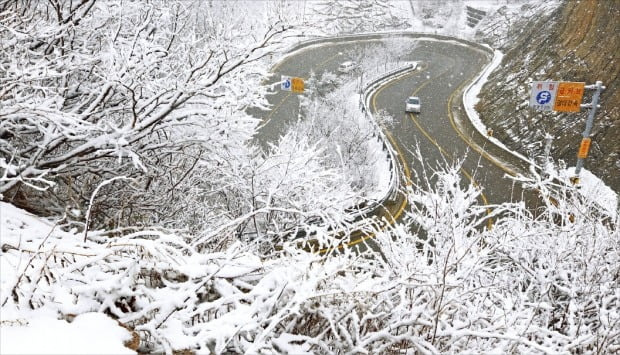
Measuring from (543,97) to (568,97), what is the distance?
74 centimetres

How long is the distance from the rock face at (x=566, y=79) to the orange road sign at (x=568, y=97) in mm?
9412

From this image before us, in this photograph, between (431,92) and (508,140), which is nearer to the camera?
(508,140)

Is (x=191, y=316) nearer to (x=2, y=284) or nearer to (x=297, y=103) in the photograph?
(x=2, y=284)

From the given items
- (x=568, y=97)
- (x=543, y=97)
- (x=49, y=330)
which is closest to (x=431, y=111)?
(x=543, y=97)

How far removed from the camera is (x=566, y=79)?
3025 cm

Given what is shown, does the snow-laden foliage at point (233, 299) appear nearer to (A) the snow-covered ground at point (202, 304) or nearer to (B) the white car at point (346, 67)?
(A) the snow-covered ground at point (202, 304)

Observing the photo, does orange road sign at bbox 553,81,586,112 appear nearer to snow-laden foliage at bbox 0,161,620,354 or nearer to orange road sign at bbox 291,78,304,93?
snow-laden foliage at bbox 0,161,620,354

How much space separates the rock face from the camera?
25156 millimetres

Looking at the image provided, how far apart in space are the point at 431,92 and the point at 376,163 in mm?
16959

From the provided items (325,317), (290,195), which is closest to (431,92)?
(290,195)

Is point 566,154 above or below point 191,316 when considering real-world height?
below

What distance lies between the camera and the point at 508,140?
2900 centimetres

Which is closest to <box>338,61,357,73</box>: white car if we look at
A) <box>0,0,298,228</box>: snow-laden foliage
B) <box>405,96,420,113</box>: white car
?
<box>405,96,420,113</box>: white car

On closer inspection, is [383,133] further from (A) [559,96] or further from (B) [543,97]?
(A) [559,96]
